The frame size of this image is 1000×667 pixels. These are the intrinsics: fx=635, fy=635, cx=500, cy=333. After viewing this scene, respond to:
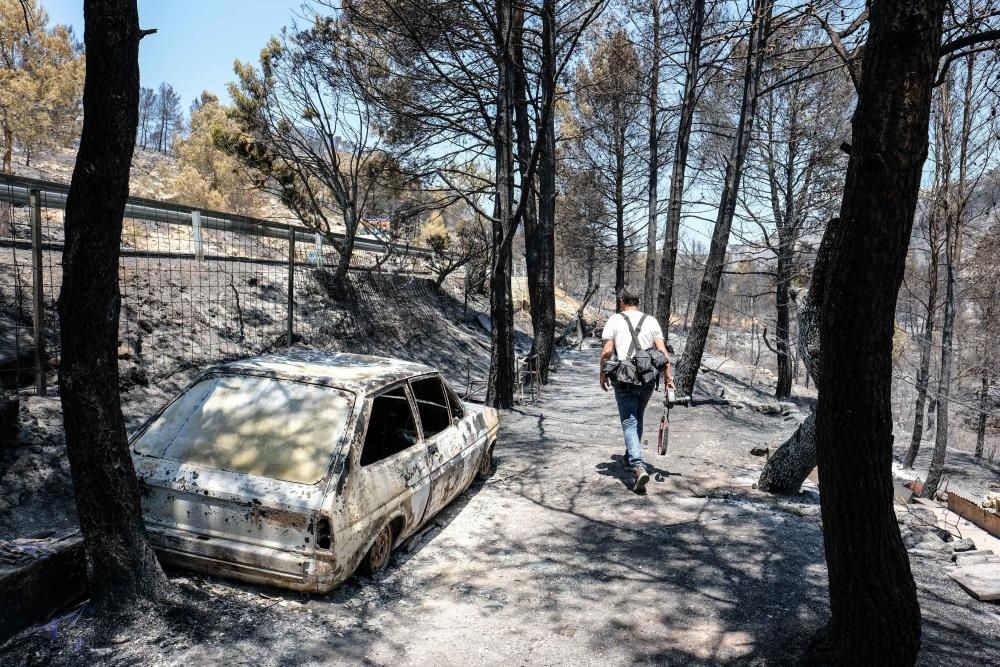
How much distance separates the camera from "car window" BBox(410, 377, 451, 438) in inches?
204

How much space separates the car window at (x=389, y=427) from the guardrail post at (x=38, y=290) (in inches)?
134

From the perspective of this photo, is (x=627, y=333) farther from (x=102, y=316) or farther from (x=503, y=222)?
(x=102, y=316)

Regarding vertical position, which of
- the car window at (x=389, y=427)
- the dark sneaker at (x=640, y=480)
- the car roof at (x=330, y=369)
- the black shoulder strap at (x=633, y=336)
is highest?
the black shoulder strap at (x=633, y=336)

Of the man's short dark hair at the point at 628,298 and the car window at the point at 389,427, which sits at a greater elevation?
the man's short dark hair at the point at 628,298

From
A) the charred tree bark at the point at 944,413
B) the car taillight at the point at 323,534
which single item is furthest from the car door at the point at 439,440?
the charred tree bark at the point at 944,413

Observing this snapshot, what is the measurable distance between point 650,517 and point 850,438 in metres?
3.01

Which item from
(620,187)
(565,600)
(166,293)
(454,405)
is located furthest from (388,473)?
(620,187)

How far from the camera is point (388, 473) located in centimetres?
412

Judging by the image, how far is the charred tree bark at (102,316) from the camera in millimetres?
3049

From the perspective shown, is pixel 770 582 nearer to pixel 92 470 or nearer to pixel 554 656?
pixel 554 656

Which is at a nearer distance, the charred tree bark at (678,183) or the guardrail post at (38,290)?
the guardrail post at (38,290)

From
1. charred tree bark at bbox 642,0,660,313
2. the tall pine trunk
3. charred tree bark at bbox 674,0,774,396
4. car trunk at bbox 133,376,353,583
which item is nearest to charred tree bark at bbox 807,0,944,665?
car trunk at bbox 133,376,353,583

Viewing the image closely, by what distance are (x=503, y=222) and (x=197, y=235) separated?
5089 mm

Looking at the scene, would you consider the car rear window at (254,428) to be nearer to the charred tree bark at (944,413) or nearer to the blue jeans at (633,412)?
the blue jeans at (633,412)
